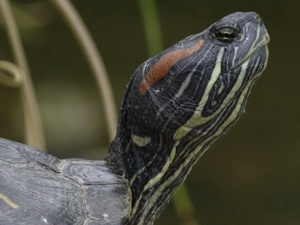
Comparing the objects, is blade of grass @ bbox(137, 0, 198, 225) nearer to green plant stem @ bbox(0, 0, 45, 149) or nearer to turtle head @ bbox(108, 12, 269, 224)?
green plant stem @ bbox(0, 0, 45, 149)

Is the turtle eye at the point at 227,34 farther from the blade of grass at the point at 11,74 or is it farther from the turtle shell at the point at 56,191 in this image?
the blade of grass at the point at 11,74

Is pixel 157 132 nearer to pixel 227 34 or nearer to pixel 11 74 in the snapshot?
pixel 227 34

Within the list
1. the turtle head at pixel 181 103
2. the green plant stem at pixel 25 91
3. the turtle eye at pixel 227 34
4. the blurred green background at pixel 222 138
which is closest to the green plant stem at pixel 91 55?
the green plant stem at pixel 25 91

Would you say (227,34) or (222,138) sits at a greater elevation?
(227,34)

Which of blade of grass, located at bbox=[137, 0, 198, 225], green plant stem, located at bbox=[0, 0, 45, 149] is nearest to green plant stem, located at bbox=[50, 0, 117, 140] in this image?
green plant stem, located at bbox=[0, 0, 45, 149]

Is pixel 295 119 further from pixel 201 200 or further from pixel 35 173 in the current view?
pixel 35 173

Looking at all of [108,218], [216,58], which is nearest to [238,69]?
[216,58]

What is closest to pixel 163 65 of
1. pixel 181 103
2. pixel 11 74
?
pixel 181 103
